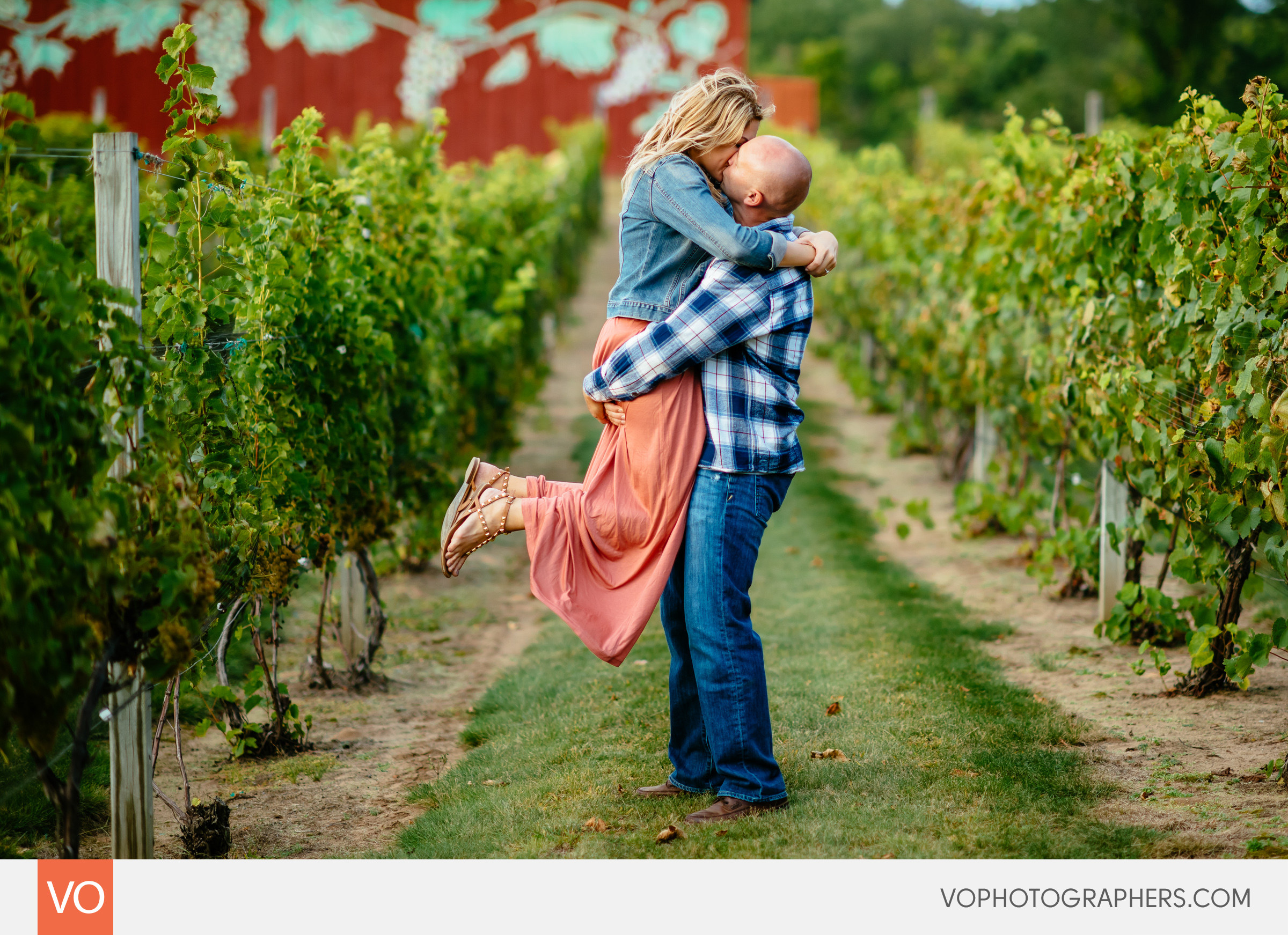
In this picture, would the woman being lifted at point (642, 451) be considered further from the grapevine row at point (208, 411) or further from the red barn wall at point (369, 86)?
the red barn wall at point (369, 86)

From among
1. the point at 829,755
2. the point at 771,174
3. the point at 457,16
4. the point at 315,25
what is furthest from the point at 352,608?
the point at 315,25

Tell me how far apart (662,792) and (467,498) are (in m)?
1.03

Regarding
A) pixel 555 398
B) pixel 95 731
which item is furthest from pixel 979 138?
pixel 95 731

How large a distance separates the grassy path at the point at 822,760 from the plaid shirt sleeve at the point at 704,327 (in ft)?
3.99

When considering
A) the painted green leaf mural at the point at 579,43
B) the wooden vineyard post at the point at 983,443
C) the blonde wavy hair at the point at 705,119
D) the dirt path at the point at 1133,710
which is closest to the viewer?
the blonde wavy hair at the point at 705,119

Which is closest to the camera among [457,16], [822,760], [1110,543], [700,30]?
[822,760]

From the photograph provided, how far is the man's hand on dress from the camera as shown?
3012 mm

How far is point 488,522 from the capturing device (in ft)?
10.2

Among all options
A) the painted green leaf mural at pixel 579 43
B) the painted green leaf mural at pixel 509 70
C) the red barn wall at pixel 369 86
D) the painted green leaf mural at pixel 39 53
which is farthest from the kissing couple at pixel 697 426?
the painted green leaf mural at pixel 39 53

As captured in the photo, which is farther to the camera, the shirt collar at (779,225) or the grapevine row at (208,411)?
→ the shirt collar at (779,225)

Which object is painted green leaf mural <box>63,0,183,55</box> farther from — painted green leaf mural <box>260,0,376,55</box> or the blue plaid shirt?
the blue plaid shirt

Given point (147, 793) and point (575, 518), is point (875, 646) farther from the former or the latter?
point (147, 793)

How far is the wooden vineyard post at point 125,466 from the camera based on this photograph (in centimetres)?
268
